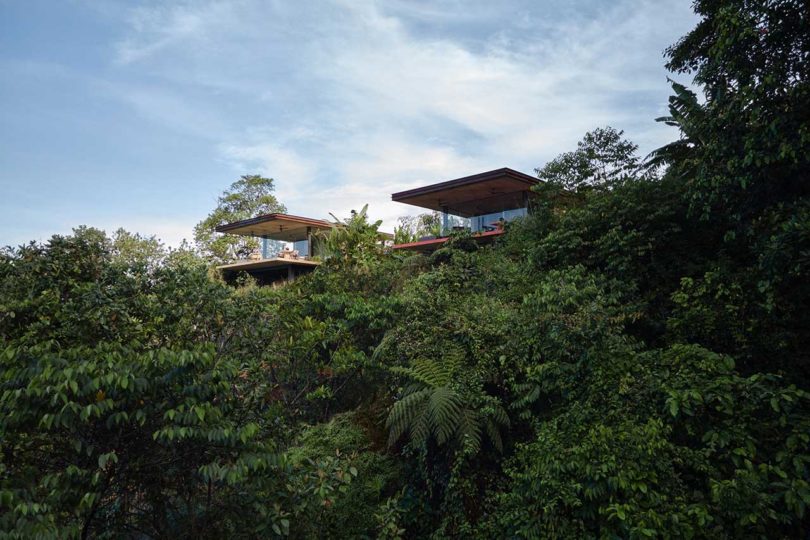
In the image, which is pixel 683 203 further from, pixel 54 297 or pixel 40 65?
pixel 40 65

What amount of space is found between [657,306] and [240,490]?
7271 mm

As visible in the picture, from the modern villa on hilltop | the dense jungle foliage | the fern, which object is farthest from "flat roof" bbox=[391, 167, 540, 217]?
the fern

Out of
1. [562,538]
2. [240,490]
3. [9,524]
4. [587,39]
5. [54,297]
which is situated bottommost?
[562,538]

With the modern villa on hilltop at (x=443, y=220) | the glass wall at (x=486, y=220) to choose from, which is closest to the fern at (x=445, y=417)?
the modern villa on hilltop at (x=443, y=220)

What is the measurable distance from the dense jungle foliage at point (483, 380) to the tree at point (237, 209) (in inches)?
1055

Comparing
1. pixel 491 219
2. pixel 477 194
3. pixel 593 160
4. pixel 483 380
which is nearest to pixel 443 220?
pixel 477 194

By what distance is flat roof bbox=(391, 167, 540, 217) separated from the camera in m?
20.1

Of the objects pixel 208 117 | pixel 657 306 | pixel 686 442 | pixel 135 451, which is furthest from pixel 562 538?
pixel 208 117

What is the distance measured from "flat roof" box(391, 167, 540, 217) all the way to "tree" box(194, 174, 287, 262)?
1672cm

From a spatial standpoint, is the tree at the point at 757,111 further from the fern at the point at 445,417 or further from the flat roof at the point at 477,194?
the flat roof at the point at 477,194

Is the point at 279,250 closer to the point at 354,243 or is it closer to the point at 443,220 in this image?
the point at 443,220

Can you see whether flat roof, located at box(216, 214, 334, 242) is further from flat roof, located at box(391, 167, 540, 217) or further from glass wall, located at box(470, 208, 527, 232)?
glass wall, located at box(470, 208, 527, 232)

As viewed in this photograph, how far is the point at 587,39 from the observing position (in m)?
10.9

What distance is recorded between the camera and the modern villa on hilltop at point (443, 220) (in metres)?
20.1
